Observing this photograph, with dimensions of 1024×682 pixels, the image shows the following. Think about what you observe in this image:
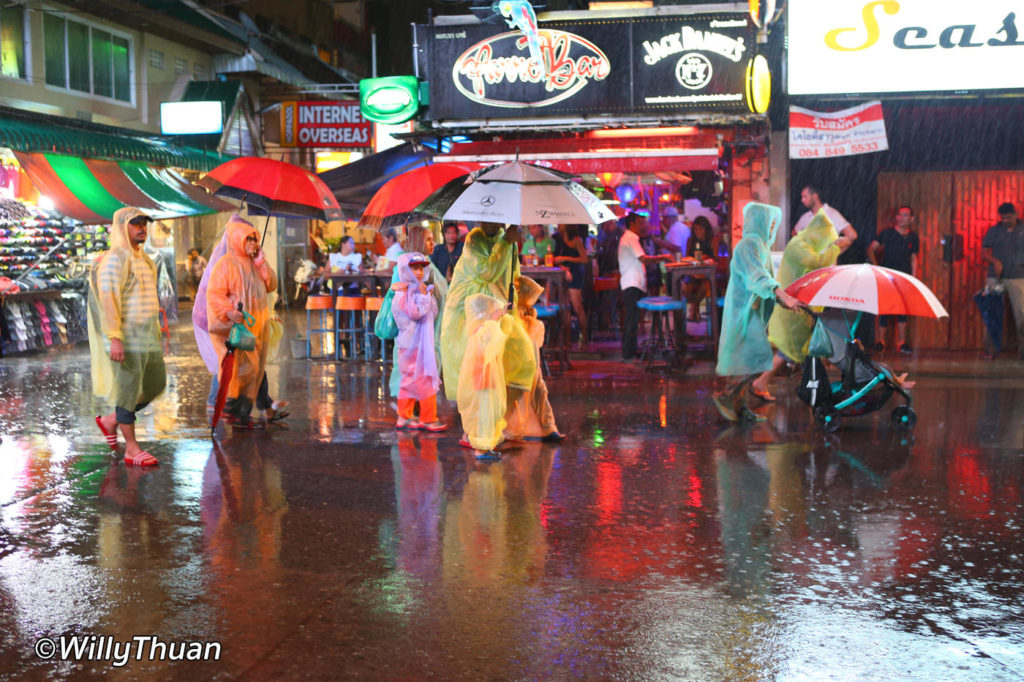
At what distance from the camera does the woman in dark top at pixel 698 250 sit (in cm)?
1538

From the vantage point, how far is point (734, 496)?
733 centimetres

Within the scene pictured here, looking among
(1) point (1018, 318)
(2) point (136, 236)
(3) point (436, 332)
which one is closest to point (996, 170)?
(1) point (1018, 318)

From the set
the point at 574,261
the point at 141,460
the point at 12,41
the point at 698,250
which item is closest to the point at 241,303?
the point at 141,460

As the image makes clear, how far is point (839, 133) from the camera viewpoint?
14.7 meters

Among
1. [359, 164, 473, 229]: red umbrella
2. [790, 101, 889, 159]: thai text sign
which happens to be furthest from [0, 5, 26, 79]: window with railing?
[790, 101, 889, 159]: thai text sign

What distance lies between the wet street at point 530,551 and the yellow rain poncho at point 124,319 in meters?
0.62

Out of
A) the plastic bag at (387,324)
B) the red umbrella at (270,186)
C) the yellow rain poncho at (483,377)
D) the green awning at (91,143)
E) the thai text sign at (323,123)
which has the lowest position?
the yellow rain poncho at (483,377)

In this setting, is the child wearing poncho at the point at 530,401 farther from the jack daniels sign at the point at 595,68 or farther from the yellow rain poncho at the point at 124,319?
the jack daniels sign at the point at 595,68

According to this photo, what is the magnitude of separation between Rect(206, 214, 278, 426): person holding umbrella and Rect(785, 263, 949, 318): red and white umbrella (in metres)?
4.61

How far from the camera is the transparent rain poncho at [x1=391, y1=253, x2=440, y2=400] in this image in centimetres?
950

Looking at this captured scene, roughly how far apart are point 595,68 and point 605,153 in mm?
1414

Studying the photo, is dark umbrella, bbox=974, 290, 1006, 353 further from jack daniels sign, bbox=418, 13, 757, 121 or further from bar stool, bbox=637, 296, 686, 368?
bar stool, bbox=637, 296, 686, 368

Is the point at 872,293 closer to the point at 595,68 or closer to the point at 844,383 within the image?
the point at 844,383

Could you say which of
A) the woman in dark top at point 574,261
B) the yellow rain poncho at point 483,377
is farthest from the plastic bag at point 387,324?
the woman in dark top at point 574,261
